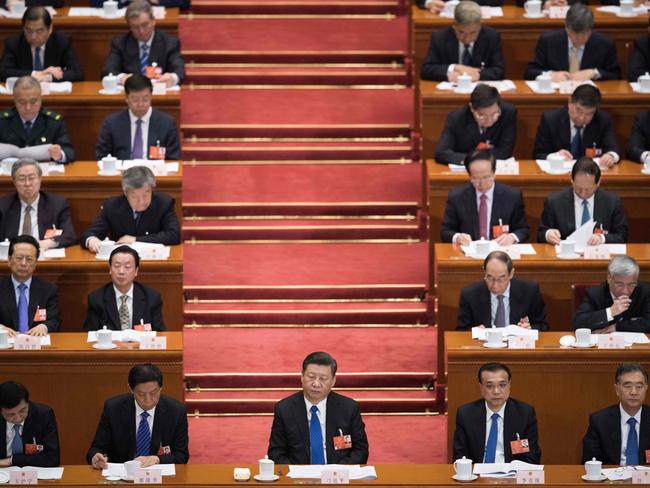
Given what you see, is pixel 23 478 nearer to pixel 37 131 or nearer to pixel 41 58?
pixel 37 131

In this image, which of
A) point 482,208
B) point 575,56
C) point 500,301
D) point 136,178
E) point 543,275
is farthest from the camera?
point 575,56

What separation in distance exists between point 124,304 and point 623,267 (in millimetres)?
2081

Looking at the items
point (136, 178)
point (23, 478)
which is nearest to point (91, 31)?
point (136, 178)

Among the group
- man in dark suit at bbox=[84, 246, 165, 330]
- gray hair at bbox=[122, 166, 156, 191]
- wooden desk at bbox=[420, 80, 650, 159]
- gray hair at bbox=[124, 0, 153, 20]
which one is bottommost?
man in dark suit at bbox=[84, 246, 165, 330]

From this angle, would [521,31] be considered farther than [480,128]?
Yes

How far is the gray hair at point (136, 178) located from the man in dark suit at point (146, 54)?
126cm

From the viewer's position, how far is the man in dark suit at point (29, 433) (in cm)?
587

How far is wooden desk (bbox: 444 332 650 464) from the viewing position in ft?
20.5

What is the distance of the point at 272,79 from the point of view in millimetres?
8633

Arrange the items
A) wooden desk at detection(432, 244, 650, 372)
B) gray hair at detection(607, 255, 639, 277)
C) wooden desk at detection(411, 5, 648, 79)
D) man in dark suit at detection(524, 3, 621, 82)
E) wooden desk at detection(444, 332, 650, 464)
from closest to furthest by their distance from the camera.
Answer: wooden desk at detection(444, 332, 650, 464) → gray hair at detection(607, 255, 639, 277) → wooden desk at detection(432, 244, 650, 372) → man in dark suit at detection(524, 3, 621, 82) → wooden desk at detection(411, 5, 648, 79)

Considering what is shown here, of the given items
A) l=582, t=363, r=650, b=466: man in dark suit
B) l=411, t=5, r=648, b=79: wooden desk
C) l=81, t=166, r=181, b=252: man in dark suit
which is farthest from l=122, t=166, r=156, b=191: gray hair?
l=582, t=363, r=650, b=466: man in dark suit

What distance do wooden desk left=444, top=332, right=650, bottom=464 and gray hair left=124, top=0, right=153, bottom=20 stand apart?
Result: 2.76 m

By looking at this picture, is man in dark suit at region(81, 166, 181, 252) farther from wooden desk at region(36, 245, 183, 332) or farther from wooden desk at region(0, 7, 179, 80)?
wooden desk at region(0, 7, 179, 80)

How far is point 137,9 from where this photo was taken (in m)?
8.14
